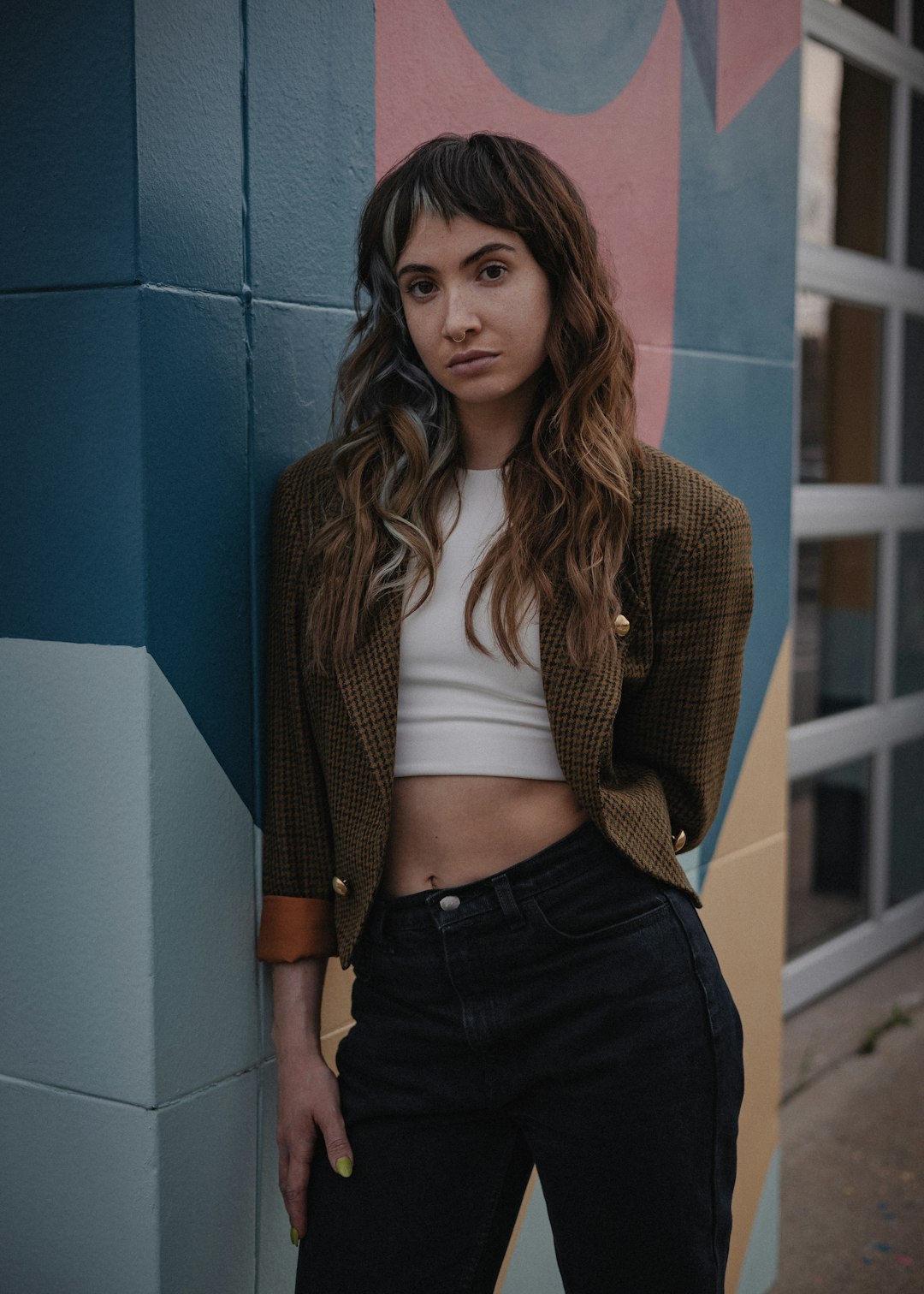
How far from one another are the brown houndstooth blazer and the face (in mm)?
230

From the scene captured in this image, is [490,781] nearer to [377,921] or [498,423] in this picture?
[377,921]

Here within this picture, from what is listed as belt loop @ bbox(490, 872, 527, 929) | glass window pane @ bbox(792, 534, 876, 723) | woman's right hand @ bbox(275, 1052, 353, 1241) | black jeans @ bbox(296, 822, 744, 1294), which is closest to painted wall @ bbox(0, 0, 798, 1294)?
woman's right hand @ bbox(275, 1052, 353, 1241)

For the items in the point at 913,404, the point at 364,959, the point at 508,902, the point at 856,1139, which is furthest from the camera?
the point at 913,404

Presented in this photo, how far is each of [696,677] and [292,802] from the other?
1.91 ft

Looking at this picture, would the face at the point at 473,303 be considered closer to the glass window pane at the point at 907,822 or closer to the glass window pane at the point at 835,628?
the glass window pane at the point at 835,628

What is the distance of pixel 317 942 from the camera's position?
1843mm

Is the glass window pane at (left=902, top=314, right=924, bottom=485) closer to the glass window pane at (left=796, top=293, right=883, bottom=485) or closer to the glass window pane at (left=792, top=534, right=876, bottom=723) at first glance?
the glass window pane at (left=796, top=293, right=883, bottom=485)

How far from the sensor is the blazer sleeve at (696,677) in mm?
1793

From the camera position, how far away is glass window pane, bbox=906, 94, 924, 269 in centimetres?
475

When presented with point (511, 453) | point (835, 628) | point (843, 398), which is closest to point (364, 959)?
point (511, 453)

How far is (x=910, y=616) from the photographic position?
5.03 metres

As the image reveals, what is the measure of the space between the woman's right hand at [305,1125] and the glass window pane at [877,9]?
12.4ft

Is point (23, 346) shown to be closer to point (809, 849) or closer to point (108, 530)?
point (108, 530)

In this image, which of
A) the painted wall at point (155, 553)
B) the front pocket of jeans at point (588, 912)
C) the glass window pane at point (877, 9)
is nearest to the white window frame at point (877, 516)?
the glass window pane at point (877, 9)
